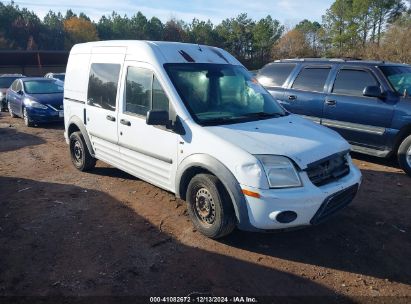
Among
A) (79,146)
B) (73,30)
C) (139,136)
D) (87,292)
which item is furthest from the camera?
(73,30)

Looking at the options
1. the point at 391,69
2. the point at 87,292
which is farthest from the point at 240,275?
the point at 391,69

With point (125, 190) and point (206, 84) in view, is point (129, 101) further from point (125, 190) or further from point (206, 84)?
point (125, 190)

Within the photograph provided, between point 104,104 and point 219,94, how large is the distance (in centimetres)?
184

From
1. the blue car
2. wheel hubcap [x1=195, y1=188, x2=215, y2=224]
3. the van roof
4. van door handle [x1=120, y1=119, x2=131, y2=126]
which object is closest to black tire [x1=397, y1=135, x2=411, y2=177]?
the van roof

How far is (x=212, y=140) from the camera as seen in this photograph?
3916mm

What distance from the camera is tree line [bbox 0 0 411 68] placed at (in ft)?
179

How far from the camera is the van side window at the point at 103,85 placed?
5273 mm

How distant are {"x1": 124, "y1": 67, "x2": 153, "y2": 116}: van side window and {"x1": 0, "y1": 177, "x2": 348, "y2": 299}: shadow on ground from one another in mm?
1353

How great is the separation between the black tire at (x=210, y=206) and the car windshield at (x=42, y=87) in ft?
31.0

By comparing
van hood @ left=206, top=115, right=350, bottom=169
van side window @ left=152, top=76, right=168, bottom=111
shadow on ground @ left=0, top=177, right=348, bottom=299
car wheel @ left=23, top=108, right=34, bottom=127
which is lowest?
shadow on ground @ left=0, top=177, right=348, bottom=299

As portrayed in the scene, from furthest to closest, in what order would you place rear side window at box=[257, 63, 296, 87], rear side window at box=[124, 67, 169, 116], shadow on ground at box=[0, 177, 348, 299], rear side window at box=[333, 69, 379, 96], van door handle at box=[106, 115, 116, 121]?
rear side window at box=[257, 63, 296, 87], rear side window at box=[333, 69, 379, 96], van door handle at box=[106, 115, 116, 121], rear side window at box=[124, 67, 169, 116], shadow on ground at box=[0, 177, 348, 299]

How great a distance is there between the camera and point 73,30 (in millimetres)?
71000

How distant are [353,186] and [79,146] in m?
4.50

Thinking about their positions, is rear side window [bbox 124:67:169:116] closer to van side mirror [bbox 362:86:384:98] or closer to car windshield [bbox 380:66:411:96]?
van side mirror [bbox 362:86:384:98]
